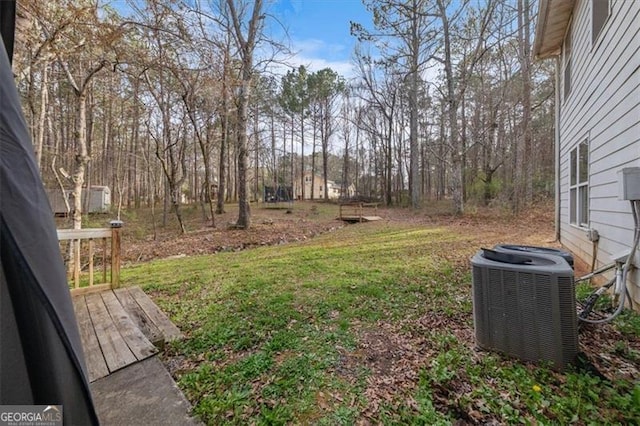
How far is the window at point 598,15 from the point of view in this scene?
3.65 m

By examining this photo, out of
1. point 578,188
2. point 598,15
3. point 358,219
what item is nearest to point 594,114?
point 598,15

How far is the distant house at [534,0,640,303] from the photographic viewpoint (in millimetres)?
2910

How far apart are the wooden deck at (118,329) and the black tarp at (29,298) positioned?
1.50m

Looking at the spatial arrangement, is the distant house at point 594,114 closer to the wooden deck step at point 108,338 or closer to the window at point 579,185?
the window at point 579,185

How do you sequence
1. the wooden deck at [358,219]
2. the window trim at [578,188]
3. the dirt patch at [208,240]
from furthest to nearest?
the wooden deck at [358,219] → the dirt patch at [208,240] → the window trim at [578,188]

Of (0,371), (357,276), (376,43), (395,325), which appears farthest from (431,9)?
(0,371)

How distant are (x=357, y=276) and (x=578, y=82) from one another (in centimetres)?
495

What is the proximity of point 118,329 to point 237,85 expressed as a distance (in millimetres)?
7609

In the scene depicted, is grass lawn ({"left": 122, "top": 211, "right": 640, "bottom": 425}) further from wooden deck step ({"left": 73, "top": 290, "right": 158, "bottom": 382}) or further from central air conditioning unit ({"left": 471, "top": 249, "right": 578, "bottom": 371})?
wooden deck step ({"left": 73, "top": 290, "right": 158, "bottom": 382})

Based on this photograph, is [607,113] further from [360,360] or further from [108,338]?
[108,338]

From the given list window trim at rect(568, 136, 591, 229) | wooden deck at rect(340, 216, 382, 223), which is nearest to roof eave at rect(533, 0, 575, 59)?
window trim at rect(568, 136, 591, 229)

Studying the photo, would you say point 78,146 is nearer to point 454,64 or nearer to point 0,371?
point 0,371

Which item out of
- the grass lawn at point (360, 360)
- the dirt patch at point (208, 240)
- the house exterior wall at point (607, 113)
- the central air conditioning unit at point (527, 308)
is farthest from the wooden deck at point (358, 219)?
the central air conditioning unit at point (527, 308)

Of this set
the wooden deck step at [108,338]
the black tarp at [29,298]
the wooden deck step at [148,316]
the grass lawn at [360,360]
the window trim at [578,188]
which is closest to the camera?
the black tarp at [29,298]
